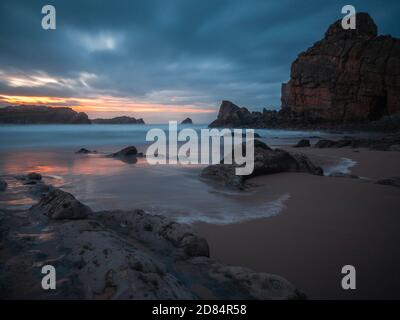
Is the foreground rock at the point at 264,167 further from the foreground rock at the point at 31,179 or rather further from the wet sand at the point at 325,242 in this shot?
the foreground rock at the point at 31,179

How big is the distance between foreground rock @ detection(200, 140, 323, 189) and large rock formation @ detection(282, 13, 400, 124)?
42.0m

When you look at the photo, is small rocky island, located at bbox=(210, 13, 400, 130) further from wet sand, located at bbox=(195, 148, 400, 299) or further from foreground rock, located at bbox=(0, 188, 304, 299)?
foreground rock, located at bbox=(0, 188, 304, 299)

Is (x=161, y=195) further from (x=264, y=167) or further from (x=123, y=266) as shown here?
(x=123, y=266)

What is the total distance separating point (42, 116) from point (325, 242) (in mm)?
83378

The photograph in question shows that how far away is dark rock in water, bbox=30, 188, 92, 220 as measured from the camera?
3.37 meters

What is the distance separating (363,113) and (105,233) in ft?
162

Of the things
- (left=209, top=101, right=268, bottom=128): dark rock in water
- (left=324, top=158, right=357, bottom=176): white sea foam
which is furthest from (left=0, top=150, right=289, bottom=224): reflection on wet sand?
(left=209, top=101, right=268, bottom=128): dark rock in water

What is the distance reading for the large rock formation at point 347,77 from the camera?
41781 millimetres

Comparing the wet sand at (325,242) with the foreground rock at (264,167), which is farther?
the foreground rock at (264,167)

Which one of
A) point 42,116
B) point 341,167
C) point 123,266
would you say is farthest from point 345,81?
point 42,116

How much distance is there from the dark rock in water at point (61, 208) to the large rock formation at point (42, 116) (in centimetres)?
7288

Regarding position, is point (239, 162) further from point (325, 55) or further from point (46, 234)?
point (325, 55)

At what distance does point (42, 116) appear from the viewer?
72875 millimetres

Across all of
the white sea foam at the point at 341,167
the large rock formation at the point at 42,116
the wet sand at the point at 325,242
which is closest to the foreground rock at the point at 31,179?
the wet sand at the point at 325,242
